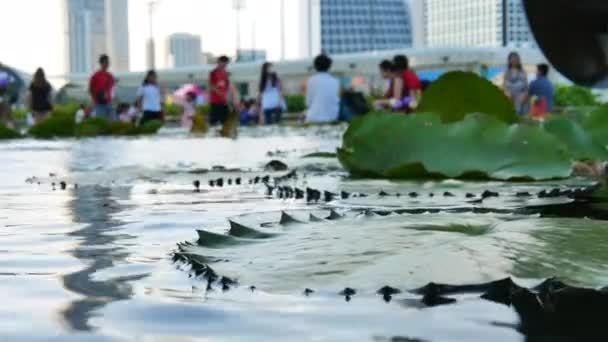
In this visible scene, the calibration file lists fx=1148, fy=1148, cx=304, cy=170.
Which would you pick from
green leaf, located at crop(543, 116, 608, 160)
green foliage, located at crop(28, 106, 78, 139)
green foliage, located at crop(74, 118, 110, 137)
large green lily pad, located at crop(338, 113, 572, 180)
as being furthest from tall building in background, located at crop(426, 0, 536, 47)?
large green lily pad, located at crop(338, 113, 572, 180)

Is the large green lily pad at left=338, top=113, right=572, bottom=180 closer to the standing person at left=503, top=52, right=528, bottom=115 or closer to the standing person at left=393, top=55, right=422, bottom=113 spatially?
the standing person at left=393, top=55, right=422, bottom=113

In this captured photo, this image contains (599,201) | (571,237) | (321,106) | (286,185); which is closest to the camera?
(571,237)

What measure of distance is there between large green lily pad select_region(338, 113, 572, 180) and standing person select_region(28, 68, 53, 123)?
1231 centimetres

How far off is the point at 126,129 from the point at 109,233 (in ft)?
32.3

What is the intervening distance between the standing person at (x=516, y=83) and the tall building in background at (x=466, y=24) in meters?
58.6

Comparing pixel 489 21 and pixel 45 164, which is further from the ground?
pixel 489 21

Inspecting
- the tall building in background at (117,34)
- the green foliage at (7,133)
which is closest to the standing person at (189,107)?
the green foliage at (7,133)

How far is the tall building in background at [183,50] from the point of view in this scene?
143500 millimetres

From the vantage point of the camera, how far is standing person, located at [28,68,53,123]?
14742mm

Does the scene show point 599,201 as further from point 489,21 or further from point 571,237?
point 489,21

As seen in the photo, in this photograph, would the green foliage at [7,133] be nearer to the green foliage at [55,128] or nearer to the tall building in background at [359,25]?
the green foliage at [55,128]

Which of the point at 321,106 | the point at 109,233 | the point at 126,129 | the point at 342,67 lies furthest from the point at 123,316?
the point at 342,67

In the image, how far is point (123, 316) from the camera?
1.12m

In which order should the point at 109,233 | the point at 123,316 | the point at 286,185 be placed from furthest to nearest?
1. the point at 286,185
2. the point at 109,233
3. the point at 123,316
